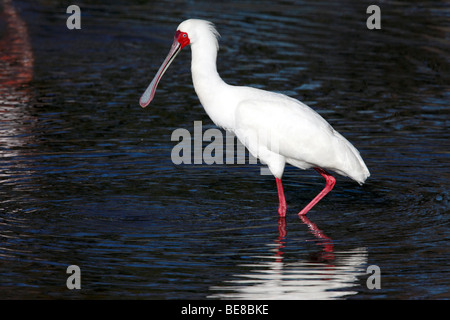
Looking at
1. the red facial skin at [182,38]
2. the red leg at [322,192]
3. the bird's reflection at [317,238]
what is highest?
the red facial skin at [182,38]

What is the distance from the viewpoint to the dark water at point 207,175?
24.6 feet

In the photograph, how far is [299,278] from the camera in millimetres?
7387

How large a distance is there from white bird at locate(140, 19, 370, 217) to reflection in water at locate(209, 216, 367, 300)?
4.15 ft

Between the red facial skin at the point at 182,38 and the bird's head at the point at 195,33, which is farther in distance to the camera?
the red facial skin at the point at 182,38

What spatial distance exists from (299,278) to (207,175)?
10.4ft

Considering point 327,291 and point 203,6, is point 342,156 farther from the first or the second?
point 203,6

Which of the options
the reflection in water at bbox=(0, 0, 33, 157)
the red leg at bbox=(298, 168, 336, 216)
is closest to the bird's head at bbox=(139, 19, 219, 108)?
the red leg at bbox=(298, 168, 336, 216)

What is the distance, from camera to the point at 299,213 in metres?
9.20

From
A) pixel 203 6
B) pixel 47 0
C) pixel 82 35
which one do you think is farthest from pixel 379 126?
pixel 47 0

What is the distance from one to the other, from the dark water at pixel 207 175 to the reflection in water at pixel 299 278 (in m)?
0.02

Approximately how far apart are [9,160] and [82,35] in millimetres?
7605

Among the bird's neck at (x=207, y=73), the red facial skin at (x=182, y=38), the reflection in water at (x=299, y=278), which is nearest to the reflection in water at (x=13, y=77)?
the red facial skin at (x=182, y=38)

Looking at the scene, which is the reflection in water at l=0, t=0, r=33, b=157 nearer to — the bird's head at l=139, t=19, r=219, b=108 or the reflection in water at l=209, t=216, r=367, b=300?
the bird's head at l=139, t=19, r=219, b=108

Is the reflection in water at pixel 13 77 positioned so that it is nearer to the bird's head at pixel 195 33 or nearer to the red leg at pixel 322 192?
the bird's head at pixel 195 33
